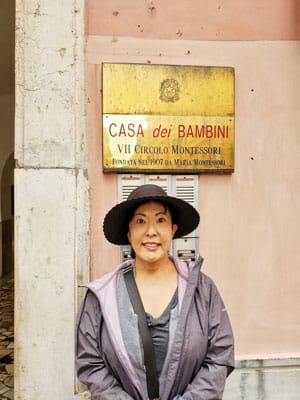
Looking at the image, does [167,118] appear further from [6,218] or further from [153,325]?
[6,218]

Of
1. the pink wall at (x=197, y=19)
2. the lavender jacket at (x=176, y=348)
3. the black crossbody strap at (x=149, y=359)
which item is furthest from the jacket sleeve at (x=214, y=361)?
the pink wall at (x=197, y=19)

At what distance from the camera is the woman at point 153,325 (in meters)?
1.83

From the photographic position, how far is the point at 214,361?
1.92 meters

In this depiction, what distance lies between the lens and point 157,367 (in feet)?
6.06

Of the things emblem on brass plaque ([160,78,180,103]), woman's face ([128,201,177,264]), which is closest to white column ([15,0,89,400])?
emblem on brass plaque ([160,78,180,103])

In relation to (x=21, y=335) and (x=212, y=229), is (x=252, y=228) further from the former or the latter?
(x=21, y=335)

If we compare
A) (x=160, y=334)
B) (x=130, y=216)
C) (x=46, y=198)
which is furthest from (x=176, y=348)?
(x=46, y=198)

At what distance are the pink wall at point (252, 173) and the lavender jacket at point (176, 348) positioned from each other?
1.42 m

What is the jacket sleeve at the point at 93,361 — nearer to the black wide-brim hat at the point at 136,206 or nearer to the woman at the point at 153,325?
the woman at the point at 153,325

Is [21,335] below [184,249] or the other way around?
below

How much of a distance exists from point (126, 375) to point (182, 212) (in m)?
0.74

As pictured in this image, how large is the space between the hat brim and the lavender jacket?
211mm

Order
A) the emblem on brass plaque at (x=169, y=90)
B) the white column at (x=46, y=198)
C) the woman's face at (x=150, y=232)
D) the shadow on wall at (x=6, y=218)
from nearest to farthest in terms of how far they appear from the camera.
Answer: the woman's face at (x=150, y=232)
the white column at (x=46, y=198)
the emblem on brass plaque at (x=169, y=90)
the shadow on wall at (x=6, y=218)

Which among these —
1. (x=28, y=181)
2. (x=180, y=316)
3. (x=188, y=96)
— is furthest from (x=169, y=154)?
(x=180, y=316)
